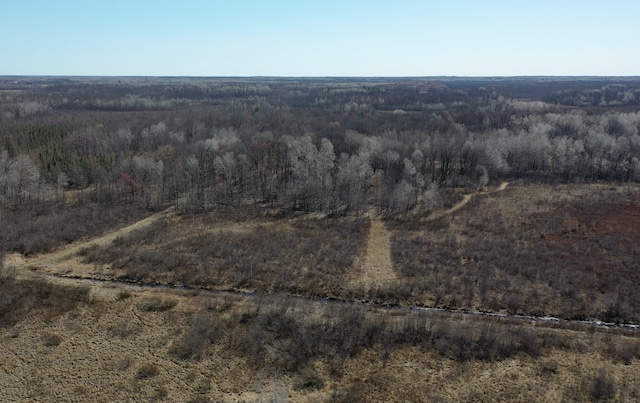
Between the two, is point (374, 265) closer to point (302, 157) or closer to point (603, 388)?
point (603, 388)

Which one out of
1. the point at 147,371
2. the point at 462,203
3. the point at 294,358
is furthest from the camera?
the point at 462,203

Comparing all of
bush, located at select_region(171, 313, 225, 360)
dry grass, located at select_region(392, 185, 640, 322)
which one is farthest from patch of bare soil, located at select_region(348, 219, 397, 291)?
bush, located at select_region(171, 313, 225, 360)

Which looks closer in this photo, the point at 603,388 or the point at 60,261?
the point at 603,388

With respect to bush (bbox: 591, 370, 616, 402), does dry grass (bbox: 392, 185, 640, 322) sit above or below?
above

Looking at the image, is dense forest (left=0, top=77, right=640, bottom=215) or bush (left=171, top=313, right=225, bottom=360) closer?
bush (left=171, top=313, right=225, bottom=360)

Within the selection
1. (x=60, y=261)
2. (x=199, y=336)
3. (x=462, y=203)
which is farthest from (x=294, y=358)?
(x=462, y=203)

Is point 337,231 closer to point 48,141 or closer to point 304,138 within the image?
point 304,138

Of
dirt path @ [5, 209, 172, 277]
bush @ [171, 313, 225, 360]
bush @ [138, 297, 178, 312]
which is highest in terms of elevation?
dirt path @ [5, 209, 172, 277]

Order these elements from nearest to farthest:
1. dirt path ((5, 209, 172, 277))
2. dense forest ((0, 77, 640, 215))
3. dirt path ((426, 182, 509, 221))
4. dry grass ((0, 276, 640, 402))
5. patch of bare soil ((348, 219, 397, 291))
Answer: dry grass ((0, 276, 640, 402)), patch of bare soil ((348, 219, 397, 291)), dirt path ((5, 209, 172, 277)), dirt path ((426, 182, 509, 221)), dense forest ((0, 77, 640, 215))

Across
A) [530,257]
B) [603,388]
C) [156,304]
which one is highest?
[530,257]

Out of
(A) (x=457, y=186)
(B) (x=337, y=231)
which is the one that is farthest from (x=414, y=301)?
(A) (x=457, y=186)

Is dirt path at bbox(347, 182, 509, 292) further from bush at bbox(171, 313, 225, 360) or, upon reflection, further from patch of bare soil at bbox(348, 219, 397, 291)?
bush at bbox(171, 313, 225, 360)
